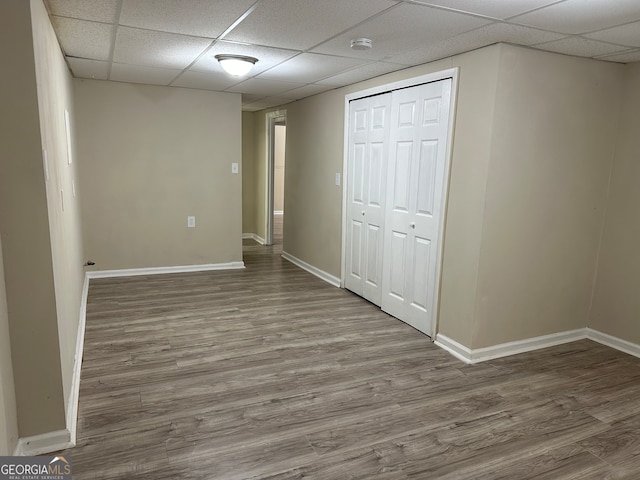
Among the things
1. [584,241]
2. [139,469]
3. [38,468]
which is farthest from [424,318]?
[38,468]

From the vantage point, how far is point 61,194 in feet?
8.76

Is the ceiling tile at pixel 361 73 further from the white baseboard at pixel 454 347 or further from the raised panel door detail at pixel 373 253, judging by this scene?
the white baseboard at pixel 454 347

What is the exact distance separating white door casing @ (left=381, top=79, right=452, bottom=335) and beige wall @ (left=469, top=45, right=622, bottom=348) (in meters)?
0.44

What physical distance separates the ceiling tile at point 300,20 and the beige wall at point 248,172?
4.71m

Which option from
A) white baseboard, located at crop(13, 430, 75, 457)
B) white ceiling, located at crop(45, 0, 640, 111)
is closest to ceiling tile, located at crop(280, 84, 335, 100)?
white ceiling, located at crop(45, 0, 640, 111)

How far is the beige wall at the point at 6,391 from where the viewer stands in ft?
5.81

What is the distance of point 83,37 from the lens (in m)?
2.99

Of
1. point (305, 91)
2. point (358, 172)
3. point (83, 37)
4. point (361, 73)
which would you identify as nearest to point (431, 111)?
point (361, 73)

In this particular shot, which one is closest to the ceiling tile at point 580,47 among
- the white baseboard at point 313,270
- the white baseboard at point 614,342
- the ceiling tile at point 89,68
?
the white baseboard at point 614,342

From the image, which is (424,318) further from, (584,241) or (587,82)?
(587,82)

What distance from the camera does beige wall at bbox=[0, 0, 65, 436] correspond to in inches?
72.3

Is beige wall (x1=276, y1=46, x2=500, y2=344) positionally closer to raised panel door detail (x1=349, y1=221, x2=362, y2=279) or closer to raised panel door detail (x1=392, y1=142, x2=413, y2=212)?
raised panel door detail (x1=349, y1=221, x2=362, y2=279)

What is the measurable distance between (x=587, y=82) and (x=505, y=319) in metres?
1.83

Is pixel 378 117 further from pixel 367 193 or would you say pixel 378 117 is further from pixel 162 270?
pixel 162 270
